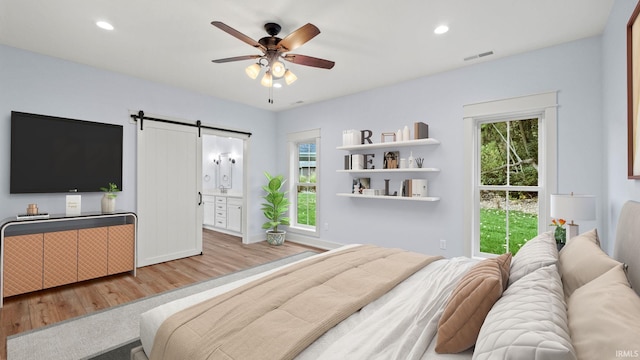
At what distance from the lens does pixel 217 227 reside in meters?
6.86

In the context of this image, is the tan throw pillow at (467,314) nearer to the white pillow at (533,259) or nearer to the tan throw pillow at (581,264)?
the white pillow at (533,259)

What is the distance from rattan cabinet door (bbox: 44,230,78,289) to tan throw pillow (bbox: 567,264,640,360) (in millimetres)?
4384

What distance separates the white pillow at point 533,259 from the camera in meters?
1.33

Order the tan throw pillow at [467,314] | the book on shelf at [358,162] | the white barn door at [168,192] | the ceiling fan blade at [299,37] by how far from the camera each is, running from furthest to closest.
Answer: the book on shelf at [358,162] → the white barn door at [168,192] → the ceiling fan blade at [299,37] → the tan throw pillow at [467,314]

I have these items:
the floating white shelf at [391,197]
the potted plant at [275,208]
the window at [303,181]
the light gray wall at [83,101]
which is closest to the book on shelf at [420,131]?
the floating white shelf at [391,197]

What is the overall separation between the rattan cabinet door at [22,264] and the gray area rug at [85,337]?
1.00 m

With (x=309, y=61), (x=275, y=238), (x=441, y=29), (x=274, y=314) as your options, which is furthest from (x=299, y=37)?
(x=275, y=238)

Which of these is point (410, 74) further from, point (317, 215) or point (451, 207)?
point (317, 215)

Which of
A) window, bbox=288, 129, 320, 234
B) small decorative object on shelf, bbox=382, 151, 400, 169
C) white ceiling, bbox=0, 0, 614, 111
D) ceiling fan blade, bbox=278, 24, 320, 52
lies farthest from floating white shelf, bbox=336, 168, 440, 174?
ceiling fan blade, bbox=278, 24, 320, 52

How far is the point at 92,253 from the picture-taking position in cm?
344

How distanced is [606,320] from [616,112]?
7.53ft

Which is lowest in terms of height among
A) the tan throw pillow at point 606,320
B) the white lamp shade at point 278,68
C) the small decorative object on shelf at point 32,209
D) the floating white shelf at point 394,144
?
the tan throw pillow at point 606,320

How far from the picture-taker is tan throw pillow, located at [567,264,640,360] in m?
0.68

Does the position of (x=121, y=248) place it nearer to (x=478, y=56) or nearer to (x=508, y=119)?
(x=478, y=56)
